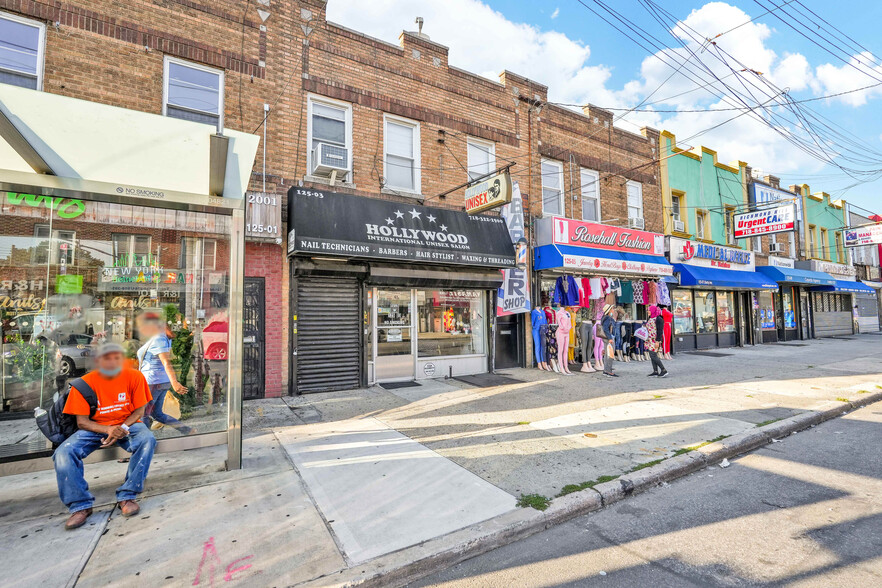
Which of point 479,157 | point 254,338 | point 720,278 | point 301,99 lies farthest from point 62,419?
point 720,278

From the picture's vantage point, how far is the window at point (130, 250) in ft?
18.2

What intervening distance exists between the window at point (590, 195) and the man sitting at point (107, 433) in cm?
1220

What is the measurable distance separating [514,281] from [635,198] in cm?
693

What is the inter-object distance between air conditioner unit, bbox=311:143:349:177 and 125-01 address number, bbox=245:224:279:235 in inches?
64.7

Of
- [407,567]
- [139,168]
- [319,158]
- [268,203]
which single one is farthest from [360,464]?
[319,158]

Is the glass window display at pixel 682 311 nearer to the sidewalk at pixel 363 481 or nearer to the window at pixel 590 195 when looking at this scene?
the window at pixel 590 195

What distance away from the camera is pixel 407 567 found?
288 centimetres

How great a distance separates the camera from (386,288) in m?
9.48

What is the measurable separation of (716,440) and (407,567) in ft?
14.7

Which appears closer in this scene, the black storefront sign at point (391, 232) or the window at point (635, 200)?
the black storefront sign at point (391, 232)

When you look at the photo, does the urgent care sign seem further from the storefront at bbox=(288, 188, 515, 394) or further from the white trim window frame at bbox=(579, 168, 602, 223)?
the storefront at bbox=(288, 188, 515, 394)

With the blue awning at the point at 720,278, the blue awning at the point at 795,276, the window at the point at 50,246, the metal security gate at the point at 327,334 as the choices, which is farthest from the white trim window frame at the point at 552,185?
the blue awning at the point at 795,276

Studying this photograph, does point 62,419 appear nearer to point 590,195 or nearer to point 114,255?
point 114,255

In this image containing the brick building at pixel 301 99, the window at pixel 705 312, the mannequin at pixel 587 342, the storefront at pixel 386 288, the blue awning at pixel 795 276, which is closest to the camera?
the brick building at pixel 301 99
